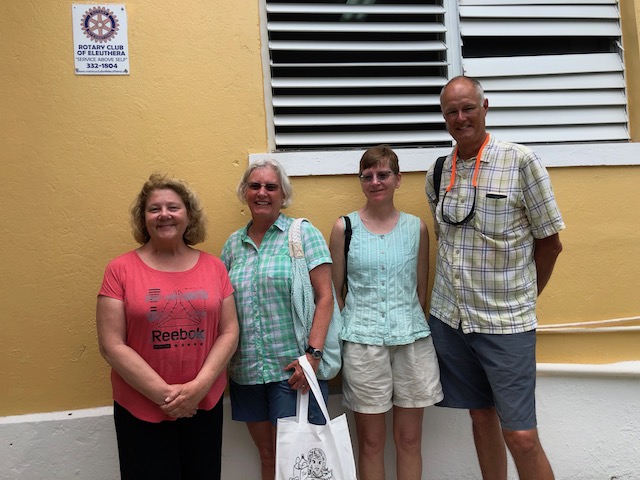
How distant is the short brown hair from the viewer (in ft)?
8.66

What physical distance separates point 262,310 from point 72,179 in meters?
1.41

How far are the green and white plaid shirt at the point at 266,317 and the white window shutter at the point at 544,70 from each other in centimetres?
179

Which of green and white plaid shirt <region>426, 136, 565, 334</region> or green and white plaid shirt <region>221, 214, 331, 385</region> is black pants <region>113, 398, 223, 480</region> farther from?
green and white plaid shirt <region>426, 136, 565, 334</region>

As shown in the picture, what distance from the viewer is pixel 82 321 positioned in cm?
315

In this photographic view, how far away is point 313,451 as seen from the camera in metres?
2.54

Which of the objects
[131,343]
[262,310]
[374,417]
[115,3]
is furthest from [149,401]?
[115,3]

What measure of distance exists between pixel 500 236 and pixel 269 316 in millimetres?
1237

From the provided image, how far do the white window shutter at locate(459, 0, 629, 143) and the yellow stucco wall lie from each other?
1.24m

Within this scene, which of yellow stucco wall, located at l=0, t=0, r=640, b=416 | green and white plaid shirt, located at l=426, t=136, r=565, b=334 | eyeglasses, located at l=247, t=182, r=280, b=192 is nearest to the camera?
green and white plaid shirt, located at l=426, t=136, r=565, b=334

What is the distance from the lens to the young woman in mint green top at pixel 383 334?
285 centimetres

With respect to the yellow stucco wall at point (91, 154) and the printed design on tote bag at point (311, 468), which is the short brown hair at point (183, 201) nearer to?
the yellow stucco wall at point (91, 154)

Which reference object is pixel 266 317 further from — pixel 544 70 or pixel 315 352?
pixel 544 70

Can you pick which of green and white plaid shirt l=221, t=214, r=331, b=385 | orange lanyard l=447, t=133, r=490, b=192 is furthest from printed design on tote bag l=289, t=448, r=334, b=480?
orange lanyard l=447, t=133, r=490, b=192

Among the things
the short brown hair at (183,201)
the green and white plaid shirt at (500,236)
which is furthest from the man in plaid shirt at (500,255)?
the short brown hair at (183,201)
